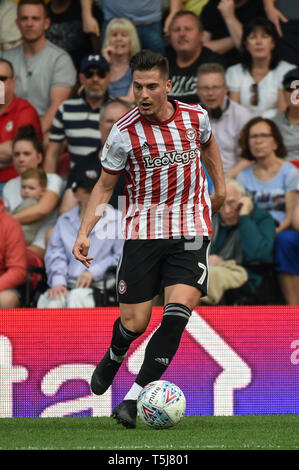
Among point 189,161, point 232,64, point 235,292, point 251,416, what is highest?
point 232,64

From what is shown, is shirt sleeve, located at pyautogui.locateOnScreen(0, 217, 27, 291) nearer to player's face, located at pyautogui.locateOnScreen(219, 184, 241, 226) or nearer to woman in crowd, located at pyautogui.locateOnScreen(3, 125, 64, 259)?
woman in crowd, located at pyautogui.locateOnScreen(3, 125, 64, 259)

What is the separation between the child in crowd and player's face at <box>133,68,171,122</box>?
3.75 meters

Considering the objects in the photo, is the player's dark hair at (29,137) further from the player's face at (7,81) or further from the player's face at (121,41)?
the player's face at (121,41)

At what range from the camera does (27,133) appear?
963cm

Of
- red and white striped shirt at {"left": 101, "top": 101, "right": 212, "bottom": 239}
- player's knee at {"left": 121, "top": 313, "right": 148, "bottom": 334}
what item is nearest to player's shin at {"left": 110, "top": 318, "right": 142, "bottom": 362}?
player's knee at {"left": 121, "top": 313, "right": 148, "bottom": 334}

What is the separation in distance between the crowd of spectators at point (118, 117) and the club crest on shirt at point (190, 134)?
2.70m

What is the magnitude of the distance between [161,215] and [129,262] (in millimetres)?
358

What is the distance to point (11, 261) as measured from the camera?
332 inches

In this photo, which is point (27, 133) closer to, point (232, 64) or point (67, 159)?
point (67, 159)

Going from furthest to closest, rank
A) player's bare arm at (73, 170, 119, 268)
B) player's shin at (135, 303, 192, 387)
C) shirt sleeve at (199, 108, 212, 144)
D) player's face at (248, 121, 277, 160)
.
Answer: player's face at (248, 121, 277, 160)
shirt sleeve at (199, 108, 212, 144)
player's bare arm at (73, 170, 119, 268)
player's shin at (135, 303, 192, 387)

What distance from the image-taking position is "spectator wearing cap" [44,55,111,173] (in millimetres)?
9570

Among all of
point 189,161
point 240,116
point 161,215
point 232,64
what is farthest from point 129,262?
point 232,64

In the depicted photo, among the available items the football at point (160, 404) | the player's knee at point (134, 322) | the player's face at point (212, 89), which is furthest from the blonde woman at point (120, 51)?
the football at point (160, 404)

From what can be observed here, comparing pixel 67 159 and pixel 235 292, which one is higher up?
pixel 67 159
